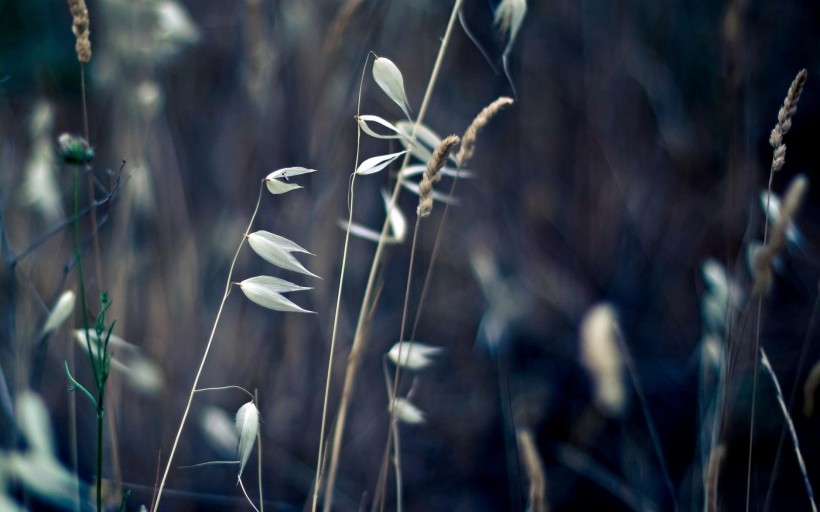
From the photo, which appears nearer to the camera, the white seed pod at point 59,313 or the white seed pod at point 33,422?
the white seed pod at point 59,313

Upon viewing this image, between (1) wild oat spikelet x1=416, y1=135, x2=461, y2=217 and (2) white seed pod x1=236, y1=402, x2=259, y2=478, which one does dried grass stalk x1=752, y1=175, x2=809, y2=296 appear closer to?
(1) wild oat spikelet x1=416, y1=135, x2=461, y2=217

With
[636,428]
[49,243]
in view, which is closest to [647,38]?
[636,428]

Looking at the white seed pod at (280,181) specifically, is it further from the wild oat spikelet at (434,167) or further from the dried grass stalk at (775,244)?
the dried grass stalk at (775,244)

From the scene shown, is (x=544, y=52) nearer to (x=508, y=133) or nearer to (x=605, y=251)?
(x=508, y=133)

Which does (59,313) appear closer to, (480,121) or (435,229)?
(480,121)

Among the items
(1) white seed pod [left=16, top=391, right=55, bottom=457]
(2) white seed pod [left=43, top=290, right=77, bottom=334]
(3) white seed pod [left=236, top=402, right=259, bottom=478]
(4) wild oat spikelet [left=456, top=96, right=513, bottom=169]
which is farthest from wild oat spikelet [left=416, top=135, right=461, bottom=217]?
(1) white seed pod [left=16, top=391, right=55, bottom=457]

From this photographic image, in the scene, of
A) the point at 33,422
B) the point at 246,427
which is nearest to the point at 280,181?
the point at 246,427

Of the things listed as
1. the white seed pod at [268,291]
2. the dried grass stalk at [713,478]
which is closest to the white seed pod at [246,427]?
the white seed pod at [268,291]
